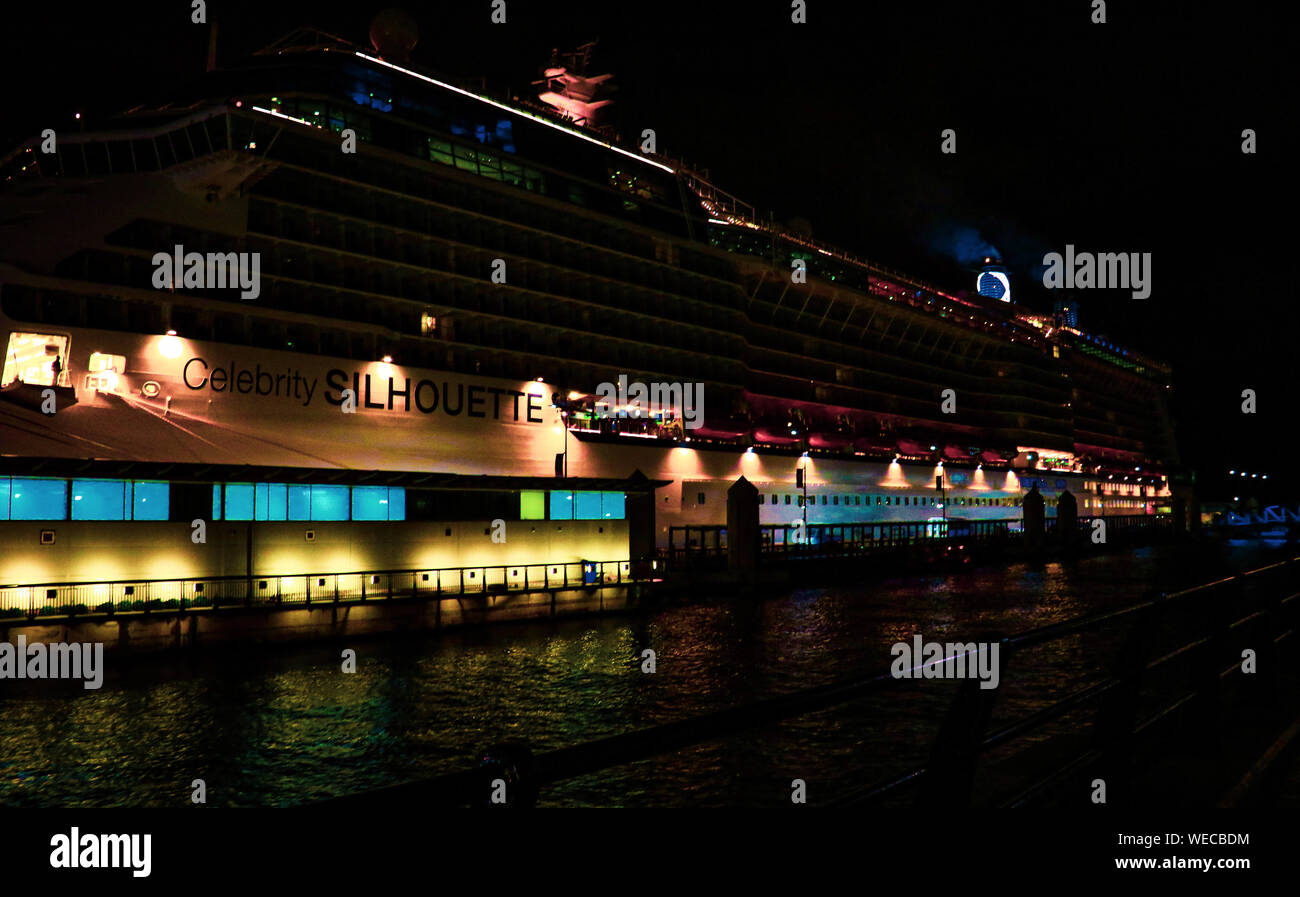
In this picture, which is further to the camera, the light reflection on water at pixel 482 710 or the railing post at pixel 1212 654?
the light reflection on water at pixel 482 710

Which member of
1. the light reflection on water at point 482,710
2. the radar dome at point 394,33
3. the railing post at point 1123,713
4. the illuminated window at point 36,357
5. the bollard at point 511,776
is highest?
the radar dome at point 394,33

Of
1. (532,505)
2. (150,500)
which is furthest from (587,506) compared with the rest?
(150,500)

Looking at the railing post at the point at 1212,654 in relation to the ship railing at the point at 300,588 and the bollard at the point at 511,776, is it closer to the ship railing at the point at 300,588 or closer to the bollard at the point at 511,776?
the bollard at the point at 511,776

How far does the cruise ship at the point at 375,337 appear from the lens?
27297 mm

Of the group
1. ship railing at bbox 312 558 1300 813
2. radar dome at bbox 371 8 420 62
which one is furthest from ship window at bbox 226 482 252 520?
ship railing at bbox 312 558 1300 813

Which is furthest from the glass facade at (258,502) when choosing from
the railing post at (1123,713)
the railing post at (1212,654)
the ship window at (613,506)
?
the railing post at (1123,713)

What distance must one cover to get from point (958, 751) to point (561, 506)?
103ft

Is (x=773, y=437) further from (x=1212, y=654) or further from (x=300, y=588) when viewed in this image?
(x=1212, y=654)

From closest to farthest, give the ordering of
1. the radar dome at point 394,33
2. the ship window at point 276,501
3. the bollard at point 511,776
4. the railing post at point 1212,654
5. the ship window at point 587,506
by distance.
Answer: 1. the bollard at point 511,776
2. the railing post at point 1212,654
3. the ship window at point 276,501
4. the ship window at point 587,506
5. the radar dome at point 394,33

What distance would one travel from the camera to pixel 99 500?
25250mm

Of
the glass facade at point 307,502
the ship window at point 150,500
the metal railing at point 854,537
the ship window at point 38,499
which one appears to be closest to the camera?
the ship window at point 38,499

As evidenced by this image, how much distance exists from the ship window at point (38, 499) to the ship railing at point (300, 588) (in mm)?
1803

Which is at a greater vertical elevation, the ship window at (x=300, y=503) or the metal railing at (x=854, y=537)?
the ship window at (x=300, y=503)
